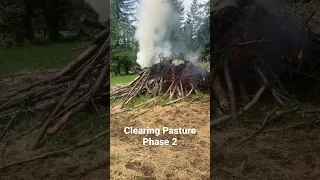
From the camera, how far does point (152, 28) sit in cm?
253

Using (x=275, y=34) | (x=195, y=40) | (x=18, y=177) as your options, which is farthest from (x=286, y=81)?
(x=18, y=177)

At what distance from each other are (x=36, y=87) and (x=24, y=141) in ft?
1.18

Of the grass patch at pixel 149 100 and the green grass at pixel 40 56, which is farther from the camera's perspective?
the green grass at pixel 40 56

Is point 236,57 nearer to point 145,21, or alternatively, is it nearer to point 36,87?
point 145,21

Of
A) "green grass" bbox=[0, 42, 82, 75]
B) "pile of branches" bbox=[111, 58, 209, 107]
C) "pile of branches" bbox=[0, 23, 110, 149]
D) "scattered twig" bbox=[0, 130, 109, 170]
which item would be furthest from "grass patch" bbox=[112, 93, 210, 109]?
"green grass" bbox=[0, 42, 82, 75]

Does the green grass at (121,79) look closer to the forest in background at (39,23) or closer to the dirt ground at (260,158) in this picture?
the forest in background at (39,23)

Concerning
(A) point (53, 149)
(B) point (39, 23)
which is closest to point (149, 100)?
(A) point (53, 149)

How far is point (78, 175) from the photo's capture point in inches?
106

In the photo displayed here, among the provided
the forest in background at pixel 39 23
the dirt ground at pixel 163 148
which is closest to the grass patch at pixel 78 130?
the dirt ground at pixel 163 148

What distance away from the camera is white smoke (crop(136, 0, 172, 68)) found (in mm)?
2527

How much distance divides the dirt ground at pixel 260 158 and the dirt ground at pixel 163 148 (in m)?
0.13

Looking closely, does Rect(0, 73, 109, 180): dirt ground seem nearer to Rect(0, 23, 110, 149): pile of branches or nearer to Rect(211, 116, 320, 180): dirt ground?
Rect(0, 23, 110, 149): pile of branches

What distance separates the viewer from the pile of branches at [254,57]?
2621mm

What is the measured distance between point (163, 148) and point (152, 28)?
2.41 ft
